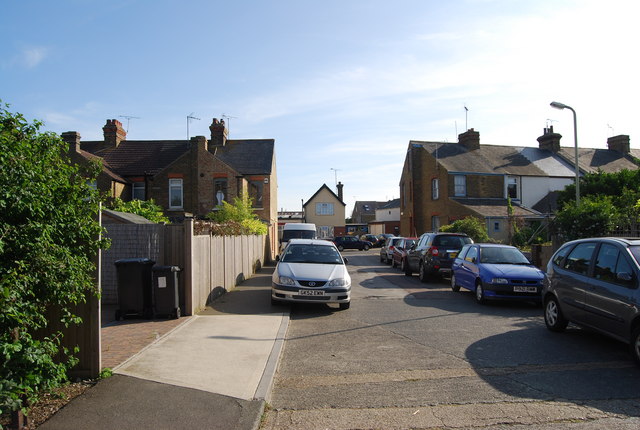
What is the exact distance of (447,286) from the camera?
15406 millimetres

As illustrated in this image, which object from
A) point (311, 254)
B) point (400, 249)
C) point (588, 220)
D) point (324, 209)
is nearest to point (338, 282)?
point (311, 254)

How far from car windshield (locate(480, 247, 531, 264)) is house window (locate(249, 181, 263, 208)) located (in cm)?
1944

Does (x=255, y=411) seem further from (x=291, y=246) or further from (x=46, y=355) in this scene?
(x=291, y=246)

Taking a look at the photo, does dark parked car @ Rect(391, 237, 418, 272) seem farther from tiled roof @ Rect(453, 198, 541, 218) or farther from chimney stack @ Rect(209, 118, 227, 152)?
chimney stack @ Rect(209, 118, 227, 152)

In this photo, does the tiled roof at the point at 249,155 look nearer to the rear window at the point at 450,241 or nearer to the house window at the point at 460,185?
the house window at the point at 460,185

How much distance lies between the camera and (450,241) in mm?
16328

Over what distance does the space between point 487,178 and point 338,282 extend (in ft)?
97.6

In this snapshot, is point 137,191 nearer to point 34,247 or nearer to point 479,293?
point 479,293

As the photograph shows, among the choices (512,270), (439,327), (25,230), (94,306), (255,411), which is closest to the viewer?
(25,230)

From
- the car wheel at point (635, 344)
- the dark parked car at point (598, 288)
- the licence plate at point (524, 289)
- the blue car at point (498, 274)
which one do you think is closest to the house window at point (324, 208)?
the blue car at point (498, 274)

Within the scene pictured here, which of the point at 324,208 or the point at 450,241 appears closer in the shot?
the point at 450,241

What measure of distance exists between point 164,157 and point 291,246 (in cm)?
2207

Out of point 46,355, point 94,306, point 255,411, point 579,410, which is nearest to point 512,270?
point 579,410

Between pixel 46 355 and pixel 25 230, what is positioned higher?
pixel 25 230
